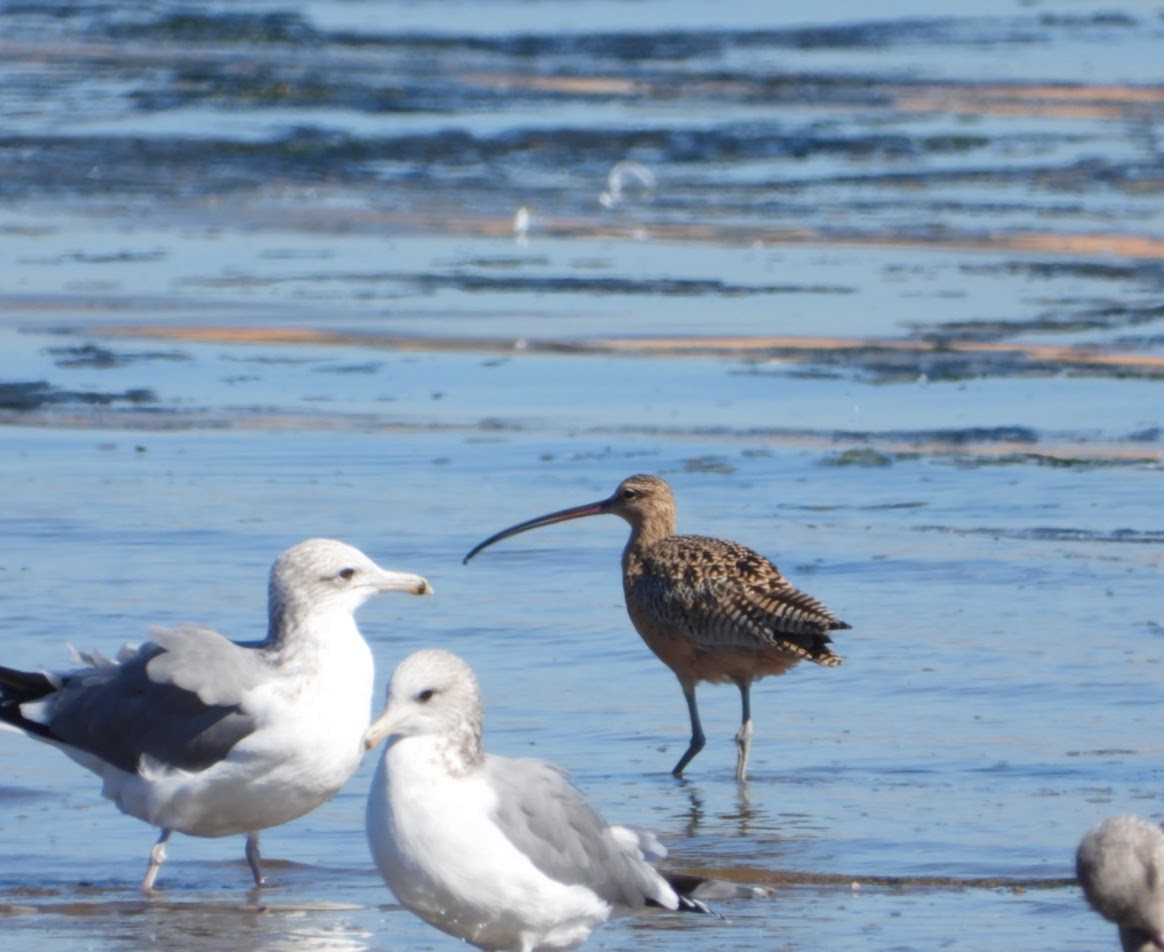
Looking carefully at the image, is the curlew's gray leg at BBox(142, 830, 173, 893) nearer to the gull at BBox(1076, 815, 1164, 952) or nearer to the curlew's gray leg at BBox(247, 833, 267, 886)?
the curlew's gray leg at BBox(247, 833, 267, 886)

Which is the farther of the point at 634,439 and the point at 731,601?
the point at 634,439

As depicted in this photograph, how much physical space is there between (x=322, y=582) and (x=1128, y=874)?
3568 mm

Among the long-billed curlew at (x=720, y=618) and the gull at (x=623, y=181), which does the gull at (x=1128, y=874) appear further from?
the gull at (x=623, y=181)

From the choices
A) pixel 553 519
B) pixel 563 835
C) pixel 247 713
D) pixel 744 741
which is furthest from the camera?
pixel 553 519

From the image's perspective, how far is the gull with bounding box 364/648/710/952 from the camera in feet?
19.0

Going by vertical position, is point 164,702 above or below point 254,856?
above

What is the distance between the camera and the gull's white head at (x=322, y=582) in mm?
7094

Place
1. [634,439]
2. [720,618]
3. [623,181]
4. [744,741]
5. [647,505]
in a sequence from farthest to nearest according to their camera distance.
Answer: [623,181] < [634,439] < [647,505] < [720,618] < [744,741]

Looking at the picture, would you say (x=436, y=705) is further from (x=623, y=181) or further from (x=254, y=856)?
(x=623, y=181)

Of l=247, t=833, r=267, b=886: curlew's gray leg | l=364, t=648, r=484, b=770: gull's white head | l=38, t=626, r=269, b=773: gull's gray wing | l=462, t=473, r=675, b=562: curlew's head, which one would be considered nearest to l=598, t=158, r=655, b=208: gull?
l=462, t=473, r=675, b=562: curlew's head

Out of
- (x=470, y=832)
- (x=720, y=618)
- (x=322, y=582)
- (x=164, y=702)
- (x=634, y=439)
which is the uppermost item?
(x=322, y=582)

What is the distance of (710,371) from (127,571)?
523 centimetres

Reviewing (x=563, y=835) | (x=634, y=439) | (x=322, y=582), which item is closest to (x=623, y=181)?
(x=634, y=439)

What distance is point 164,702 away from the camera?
7172 millimetres
